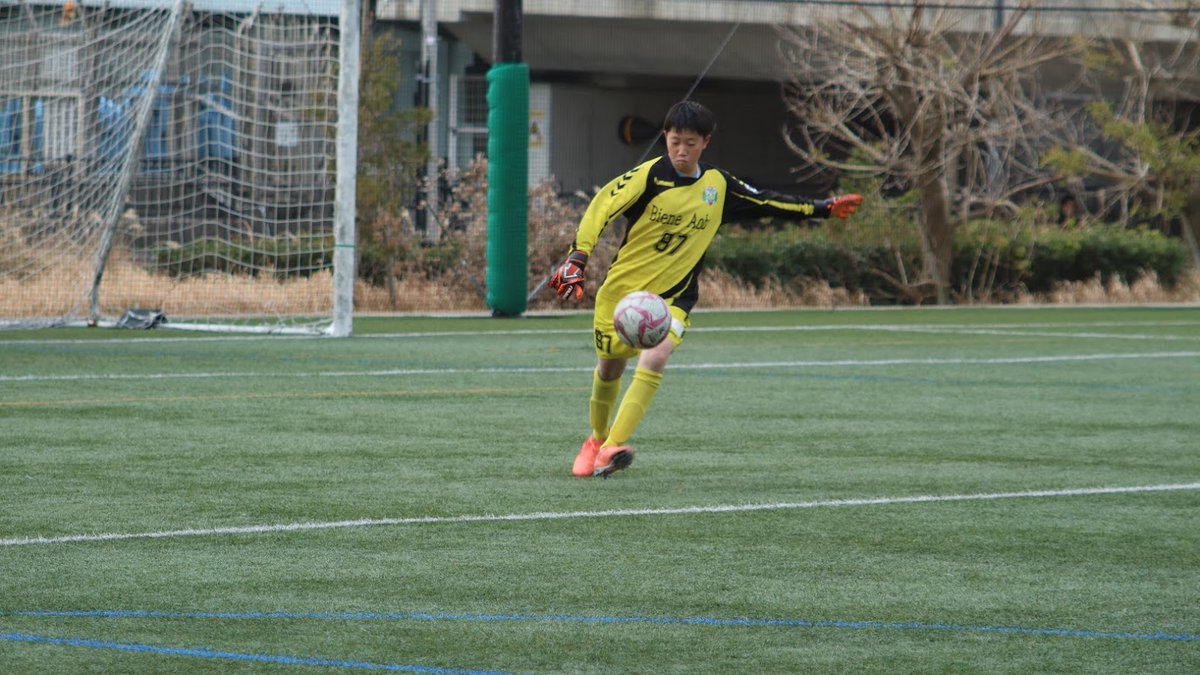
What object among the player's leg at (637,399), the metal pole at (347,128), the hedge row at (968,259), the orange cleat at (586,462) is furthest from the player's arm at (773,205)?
the hedge row at (968,259)

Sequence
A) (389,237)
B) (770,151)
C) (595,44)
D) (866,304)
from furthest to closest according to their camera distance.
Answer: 1. (770,151)
2. (595,44)
3. (866,304)
4. (389,237)

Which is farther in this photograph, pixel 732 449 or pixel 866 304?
pixel 866 304

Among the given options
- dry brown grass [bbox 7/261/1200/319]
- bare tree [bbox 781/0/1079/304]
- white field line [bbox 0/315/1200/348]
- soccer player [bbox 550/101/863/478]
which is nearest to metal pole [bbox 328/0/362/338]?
white field line [bbox 0/315/1200/348]

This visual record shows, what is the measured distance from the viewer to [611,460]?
811 cm

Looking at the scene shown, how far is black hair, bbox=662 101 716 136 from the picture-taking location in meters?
8.38

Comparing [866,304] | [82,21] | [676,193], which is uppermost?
[82,21]

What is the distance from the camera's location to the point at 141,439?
9297 millimetres

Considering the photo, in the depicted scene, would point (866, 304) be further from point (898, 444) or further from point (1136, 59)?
point (898, 444)

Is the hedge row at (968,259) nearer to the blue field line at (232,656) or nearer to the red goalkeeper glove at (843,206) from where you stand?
the red goalkeeper glove at (843,206)

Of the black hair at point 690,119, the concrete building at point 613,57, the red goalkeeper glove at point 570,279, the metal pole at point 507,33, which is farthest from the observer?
the concrete building at point 613,57

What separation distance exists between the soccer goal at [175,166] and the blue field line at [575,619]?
1180 cm

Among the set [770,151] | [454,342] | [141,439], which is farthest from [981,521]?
[770,151]

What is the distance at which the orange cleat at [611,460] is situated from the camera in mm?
8102

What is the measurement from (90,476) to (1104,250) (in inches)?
846
